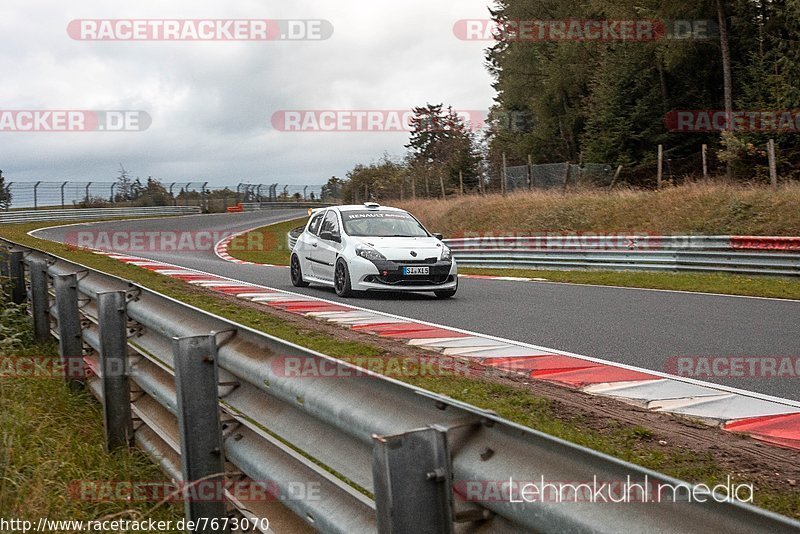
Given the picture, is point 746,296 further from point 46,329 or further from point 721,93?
point 721,93

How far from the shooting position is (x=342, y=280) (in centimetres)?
1431

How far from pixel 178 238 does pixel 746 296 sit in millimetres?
→ 30152

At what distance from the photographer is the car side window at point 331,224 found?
15.3 metres

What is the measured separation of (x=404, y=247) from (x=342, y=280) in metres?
1.17

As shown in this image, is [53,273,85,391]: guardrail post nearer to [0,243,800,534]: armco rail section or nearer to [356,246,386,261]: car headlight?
[0,243,800,534]: armco rail section

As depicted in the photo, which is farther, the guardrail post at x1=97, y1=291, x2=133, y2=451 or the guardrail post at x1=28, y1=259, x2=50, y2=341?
the guardrail post at x1=28, y1=259, x2=50, y2=341

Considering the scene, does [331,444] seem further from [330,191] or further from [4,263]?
[330,191]

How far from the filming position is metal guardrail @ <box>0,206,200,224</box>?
161ft

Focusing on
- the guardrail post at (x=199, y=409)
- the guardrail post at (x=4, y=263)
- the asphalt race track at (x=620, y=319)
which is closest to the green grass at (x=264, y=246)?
the asphalt race track at (x=620, y=319)

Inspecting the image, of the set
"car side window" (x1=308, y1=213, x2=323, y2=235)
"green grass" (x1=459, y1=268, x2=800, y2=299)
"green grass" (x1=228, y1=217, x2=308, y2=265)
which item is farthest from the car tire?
"green grass" (x1=228, y1=217, x2=308, y2=265)

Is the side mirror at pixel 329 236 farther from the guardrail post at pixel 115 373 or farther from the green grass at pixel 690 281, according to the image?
the guardrail post at pixel 115 373

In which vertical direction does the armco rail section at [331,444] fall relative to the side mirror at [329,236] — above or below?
below

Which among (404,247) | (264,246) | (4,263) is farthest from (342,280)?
(264,246)

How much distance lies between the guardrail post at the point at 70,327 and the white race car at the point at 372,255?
7108 mm
